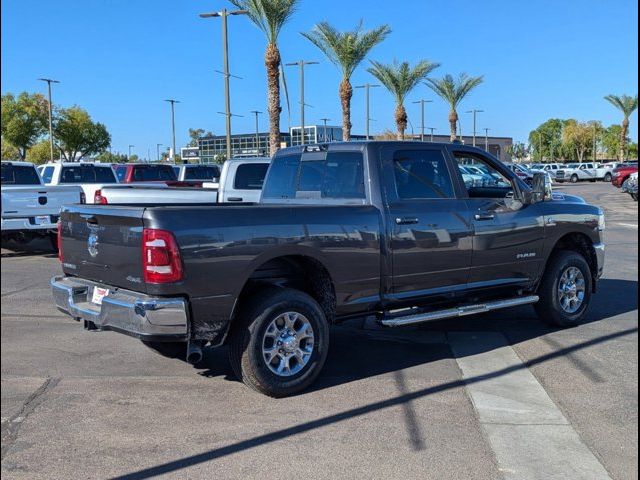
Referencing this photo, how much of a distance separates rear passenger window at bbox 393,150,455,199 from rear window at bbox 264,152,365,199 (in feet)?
1.27

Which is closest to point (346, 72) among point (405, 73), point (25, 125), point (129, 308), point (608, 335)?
point (405, 73)

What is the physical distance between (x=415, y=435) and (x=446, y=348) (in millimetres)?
Result: 2382

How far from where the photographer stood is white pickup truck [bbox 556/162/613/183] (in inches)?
2418

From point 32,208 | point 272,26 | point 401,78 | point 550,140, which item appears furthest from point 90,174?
point 550,140

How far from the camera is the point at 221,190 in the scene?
12828mm

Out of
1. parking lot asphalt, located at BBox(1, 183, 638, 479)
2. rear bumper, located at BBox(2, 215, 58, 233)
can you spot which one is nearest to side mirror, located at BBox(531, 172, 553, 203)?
parking lot asphalt, located at BBox(1, 183, 638, 479)

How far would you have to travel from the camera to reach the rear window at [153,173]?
20855mm

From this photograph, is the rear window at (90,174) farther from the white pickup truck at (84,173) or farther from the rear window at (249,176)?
the rear window at (249,176)

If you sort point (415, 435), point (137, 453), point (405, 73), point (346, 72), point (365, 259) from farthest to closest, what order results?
1. point (405, 73)
2. point (346, 72)
3. point (365, 259)
4. point (415, 435)
5. point (137, 453)

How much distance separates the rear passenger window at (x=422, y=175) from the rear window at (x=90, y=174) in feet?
42.9

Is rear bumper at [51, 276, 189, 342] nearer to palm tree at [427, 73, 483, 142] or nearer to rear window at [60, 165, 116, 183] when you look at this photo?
rear window at [60, 165, 116, 183]

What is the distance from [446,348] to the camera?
671 cm

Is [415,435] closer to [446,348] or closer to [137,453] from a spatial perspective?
[137,453]

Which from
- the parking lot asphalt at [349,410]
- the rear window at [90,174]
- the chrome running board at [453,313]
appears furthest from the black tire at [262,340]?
the rear window at [90,174]
